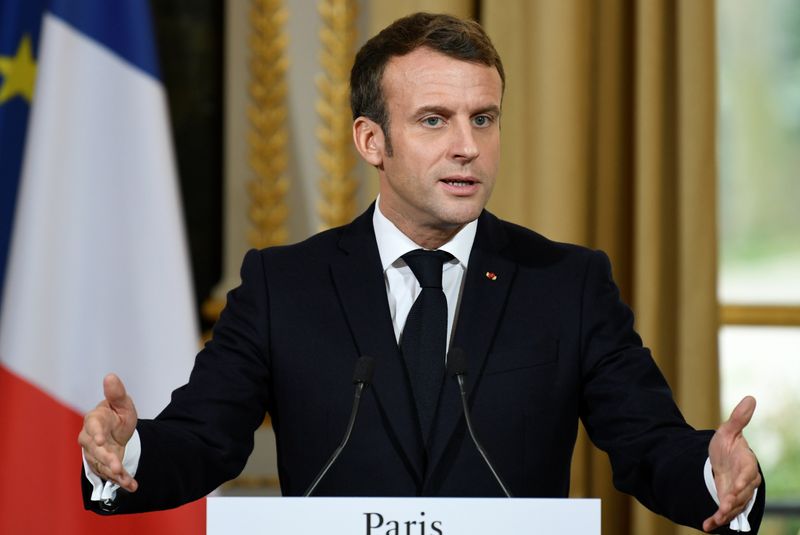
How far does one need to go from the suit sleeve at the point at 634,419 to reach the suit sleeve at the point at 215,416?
567 millimetres

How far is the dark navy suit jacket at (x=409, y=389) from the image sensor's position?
1.79m

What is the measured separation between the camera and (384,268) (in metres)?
2.00

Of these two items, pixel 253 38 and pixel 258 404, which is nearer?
pixel 258 404

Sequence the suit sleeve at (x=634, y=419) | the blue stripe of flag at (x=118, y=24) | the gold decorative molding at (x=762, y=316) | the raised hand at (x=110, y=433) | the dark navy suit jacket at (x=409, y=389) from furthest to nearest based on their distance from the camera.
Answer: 1. the gold decorative molding at (x=762, y=316)
2. the blue stripe of flag at (x=118, y=24)
3. the dark navy suit jacket at (x=409, y=389)
4. the suit sleeve at (x=634, y=419)
5. the raised hand at (x=110, y=433)

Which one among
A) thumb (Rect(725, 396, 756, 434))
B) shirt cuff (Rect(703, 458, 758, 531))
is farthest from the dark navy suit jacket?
thumb (Rect(725, 396, 756, 434))

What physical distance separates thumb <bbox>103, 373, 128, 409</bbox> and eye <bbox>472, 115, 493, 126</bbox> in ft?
2.49

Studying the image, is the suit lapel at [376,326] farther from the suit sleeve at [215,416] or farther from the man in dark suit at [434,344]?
the suit sleeve at [215,416]

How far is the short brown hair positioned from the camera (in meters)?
1.90

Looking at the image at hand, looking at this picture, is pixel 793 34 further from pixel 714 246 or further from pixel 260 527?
pixel 260 527

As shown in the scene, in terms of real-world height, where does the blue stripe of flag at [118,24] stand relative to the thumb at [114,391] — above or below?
above

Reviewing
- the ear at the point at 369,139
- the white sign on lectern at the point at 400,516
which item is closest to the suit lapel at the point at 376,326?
the ear at the point at 369,139

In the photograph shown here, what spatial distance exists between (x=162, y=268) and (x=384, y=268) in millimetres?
1048

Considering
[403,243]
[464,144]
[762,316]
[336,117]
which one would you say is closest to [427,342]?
[403,243]

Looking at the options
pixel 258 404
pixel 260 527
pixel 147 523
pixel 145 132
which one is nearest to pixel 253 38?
pixel 145 132
